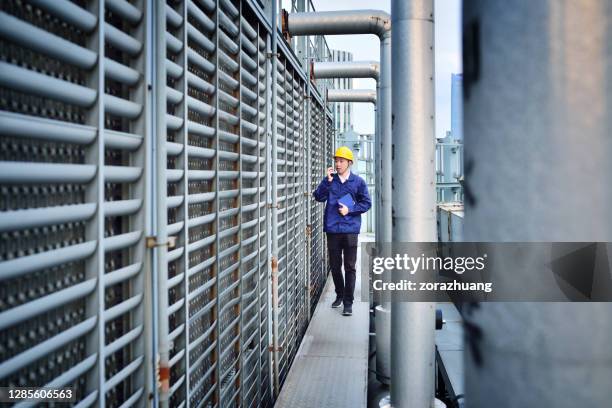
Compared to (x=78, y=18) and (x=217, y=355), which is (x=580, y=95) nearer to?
(x=78, y=18)

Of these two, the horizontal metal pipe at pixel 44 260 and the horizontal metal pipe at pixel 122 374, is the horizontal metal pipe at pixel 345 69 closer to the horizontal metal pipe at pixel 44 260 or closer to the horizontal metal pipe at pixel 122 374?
the horizontal metal pipe at pixel 122 374

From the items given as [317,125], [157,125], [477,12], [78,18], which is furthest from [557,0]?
[317,125]

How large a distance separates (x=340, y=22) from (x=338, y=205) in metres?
2.21

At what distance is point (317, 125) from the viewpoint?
23.5ft

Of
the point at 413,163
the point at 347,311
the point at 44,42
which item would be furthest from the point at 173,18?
the point at 347,311

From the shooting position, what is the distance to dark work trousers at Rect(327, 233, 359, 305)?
19.8ft

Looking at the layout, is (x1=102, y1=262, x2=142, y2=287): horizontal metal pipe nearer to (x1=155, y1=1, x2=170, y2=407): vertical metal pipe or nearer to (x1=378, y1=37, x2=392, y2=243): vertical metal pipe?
(x1=155, y1=1, x2=170, y2=407): vertical metal pipe

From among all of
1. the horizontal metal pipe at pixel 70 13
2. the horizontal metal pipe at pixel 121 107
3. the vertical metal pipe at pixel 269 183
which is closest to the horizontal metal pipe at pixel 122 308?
the horizontal metal pipe at pixel 121 107

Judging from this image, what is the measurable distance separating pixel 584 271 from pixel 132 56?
1486 mm

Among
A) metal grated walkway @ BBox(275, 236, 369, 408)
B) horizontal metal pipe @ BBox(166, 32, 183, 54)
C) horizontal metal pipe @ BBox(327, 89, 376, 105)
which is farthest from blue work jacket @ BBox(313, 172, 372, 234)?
horizontal metal pipe @ BBox(166, 32, 183, 54)

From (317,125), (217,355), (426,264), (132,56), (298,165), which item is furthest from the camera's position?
(317,125)

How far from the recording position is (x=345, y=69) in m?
6.31

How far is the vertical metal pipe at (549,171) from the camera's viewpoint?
20.5 inches

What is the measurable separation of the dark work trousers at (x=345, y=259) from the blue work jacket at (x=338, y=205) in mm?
104
